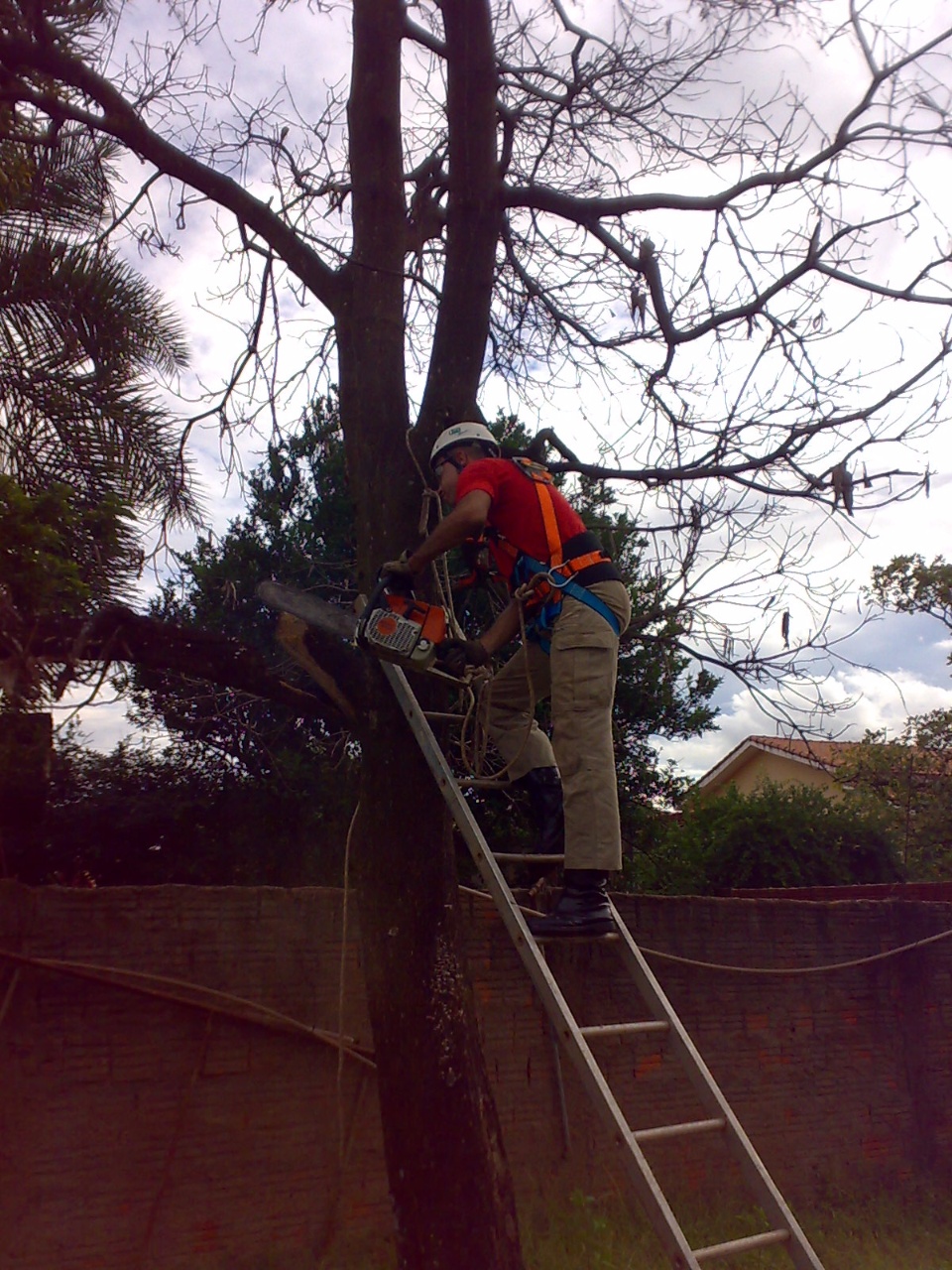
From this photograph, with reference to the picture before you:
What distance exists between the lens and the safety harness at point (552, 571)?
13.7 ft

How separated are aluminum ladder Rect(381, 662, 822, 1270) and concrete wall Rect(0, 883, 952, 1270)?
1.53 m

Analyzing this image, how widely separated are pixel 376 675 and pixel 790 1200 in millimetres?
4739

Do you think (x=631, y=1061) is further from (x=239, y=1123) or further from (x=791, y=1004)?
(x=239, y=1123)

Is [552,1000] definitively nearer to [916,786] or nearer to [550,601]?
[550,601]

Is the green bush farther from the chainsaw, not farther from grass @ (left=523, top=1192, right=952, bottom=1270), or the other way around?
the chainsaw

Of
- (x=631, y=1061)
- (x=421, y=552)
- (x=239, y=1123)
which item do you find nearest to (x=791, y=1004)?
(x=631, y=1061)

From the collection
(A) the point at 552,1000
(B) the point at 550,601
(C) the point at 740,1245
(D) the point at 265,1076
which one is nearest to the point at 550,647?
(B) the point at 550,601

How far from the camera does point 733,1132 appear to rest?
138 inches

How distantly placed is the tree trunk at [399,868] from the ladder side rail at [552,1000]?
18cm

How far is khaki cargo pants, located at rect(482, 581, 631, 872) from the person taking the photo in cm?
393

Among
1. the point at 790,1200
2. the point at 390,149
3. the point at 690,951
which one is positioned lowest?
the point at 790,1200

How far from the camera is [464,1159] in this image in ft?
12.4

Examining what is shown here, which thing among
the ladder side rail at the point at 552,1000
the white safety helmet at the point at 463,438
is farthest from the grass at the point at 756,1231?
the white safety helmet at the point at 463,438

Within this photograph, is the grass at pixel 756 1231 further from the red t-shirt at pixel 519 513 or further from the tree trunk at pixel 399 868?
the red t-shirt at pixel 519 513
